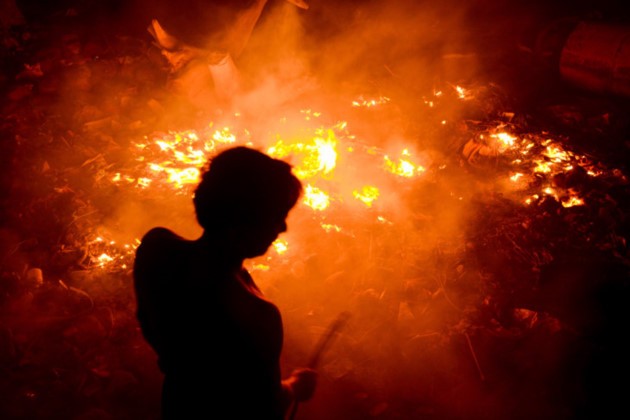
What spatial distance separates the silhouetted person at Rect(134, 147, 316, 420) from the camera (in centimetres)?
158

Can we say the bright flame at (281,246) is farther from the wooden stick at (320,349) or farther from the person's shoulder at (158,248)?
the person's shoulder at (158,248)

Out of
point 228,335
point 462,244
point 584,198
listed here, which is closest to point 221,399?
point 228,335

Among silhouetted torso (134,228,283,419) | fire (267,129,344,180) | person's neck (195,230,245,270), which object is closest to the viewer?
silhouetted torso (134,228,283,419)

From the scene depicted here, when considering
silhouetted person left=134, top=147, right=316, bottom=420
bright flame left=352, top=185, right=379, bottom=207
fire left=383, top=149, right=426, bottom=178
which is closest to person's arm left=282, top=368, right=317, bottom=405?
silhouetted person left=134, top=147, right=316, bottom=420

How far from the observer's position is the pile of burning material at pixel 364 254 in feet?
12.5

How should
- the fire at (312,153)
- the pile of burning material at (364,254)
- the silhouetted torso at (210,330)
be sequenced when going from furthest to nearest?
the fire at (312,153) < the pile of burning material at (364,254) < the silhouetted torso at (210,330)

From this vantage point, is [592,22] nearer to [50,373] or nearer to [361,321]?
[361,321]

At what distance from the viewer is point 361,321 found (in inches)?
167

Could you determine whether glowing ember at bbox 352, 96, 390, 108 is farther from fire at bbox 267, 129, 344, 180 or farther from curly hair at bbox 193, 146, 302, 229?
curly hair at bbox 193, 146, 302, 229

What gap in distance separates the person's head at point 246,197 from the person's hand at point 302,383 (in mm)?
1049

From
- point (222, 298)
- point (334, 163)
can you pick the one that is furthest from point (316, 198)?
point (222, 298)

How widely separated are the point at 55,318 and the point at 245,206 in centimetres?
370

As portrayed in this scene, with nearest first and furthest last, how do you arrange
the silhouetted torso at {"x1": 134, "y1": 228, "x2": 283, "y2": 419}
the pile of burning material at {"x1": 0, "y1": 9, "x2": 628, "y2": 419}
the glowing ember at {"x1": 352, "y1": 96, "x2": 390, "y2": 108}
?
the silhouetted torso at {"x1": 134, "y1": 228, "x2": 283, "y2": 419} < the pile of burning material at {"x1": 0, "y1": 9, "x2": 628, "y2": 419} < the glowing ember at {"x1": 352, "y1": 96, "x2": 390, "y2": 108}

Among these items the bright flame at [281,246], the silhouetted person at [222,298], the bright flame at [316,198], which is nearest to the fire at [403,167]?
the bright flame at [316,198]
